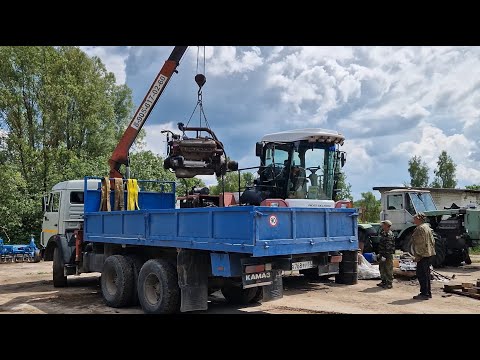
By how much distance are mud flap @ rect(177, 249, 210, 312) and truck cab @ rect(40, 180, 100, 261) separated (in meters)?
4.97

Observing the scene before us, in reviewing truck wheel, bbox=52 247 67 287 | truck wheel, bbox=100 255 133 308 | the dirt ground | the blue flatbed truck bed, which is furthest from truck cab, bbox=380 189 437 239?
truck wheel, bbox=52 247 67 287

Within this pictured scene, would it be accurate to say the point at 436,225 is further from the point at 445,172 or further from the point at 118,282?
the point at 445,172

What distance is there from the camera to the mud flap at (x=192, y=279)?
7082 mm

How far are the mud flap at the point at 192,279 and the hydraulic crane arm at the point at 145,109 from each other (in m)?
5.92

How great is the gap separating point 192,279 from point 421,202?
11.4m

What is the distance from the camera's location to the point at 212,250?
6609 millimetres

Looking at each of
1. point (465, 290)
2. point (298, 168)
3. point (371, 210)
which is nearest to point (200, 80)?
point (298, 168)

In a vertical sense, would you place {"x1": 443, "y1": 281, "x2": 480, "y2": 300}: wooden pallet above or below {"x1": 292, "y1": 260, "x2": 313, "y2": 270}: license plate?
below

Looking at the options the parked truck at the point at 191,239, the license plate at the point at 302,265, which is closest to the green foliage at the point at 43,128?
the parked truck at the point at 191,239

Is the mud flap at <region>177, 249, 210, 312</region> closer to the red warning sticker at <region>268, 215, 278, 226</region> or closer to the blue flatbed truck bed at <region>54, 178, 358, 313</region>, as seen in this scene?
the blue flatbed truck bed at <region>54, 178, 358, 313</region>

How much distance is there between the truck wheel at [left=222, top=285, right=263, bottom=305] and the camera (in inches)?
336

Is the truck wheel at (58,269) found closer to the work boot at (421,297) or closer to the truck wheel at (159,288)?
the truck wheel at (159,288)

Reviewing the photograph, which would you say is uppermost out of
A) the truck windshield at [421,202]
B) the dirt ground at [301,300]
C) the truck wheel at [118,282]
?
the truck windshield at [421,202]

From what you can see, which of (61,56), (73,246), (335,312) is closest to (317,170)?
(335,312)
